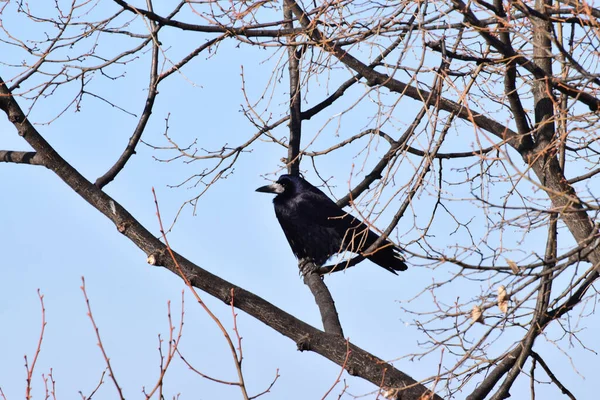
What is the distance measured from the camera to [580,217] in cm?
525

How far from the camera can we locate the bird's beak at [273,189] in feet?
26.2

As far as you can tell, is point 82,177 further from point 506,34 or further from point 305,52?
point 506,34

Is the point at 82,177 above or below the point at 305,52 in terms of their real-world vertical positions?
below

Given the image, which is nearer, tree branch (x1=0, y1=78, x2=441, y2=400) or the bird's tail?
tree branch (x1=0, y1=78, x2=441, y2=400)

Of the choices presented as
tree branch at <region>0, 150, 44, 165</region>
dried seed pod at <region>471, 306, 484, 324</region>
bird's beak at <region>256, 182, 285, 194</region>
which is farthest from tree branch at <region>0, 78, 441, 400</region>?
bird's beak at <region>256, 182, 285, 194</region>

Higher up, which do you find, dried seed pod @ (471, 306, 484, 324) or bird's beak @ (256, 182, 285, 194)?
bird's beak @ (256, 182, 285, 194)

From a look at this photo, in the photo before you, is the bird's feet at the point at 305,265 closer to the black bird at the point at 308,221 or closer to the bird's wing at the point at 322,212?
the black bird at the point at 308,221

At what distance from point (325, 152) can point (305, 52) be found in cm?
120

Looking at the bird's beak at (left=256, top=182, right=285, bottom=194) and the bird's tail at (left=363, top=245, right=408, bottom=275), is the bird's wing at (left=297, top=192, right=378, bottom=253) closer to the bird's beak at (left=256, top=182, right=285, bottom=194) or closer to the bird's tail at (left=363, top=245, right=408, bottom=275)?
the bird's beak at (left=256, top=182, right=285, bottom=194)

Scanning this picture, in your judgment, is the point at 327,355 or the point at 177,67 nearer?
the point at 327,355

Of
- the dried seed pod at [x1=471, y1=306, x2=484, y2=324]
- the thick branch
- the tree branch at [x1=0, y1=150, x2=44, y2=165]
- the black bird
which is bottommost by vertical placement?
the dried seed pod at [x1=471, y1=306, x2=484, y2=324]

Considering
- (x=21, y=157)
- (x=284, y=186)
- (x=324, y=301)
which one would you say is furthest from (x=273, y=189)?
(x=21, y=157)

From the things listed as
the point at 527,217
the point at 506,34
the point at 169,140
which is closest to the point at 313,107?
the point at 169,140

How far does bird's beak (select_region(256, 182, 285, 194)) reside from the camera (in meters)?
7.99
